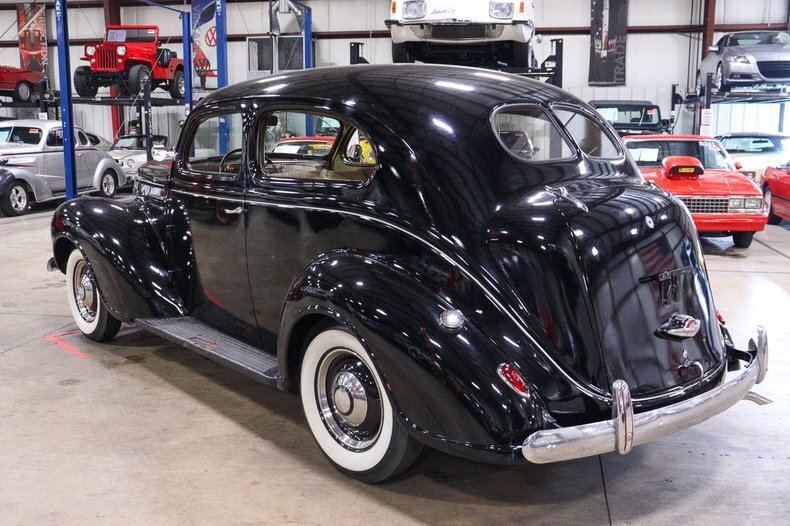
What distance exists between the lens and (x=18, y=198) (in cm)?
1270

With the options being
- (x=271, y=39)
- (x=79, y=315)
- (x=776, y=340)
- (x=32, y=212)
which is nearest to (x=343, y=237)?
(x=79, y=315)

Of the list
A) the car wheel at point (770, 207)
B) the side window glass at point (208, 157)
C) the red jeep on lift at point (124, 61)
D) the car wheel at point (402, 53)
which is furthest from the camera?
the red jeep on lift at point (124, 61)

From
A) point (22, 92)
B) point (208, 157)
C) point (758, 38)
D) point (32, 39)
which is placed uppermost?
point (32, 39)

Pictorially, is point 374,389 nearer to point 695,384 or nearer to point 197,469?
point 197,469

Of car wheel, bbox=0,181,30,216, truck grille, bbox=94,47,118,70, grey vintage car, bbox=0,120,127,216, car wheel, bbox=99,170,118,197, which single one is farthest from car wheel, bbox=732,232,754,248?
truck grille, bbox=94,47,118,70

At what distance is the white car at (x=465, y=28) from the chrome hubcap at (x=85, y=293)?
547 centimetres

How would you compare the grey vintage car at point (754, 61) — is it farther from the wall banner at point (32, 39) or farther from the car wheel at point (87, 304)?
the wall banner at point (32, 39)

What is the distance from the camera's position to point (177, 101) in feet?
56.2

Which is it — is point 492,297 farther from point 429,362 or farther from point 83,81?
point 83,81

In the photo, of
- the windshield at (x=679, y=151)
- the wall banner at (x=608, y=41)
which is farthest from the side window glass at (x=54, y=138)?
the wall banner at (x=608, y=41)

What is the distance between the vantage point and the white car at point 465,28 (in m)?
9.05

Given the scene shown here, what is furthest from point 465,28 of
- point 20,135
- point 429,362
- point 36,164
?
point 20,135

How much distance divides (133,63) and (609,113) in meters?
10.3

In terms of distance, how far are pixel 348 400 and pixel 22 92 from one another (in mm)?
18348
